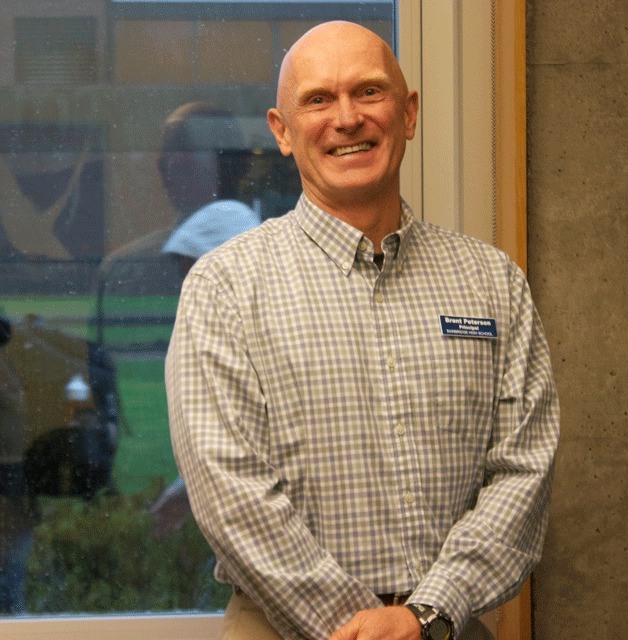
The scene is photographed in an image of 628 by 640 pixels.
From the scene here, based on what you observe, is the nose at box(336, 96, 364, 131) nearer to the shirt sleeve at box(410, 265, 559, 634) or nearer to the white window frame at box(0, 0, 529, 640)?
the shirt sleeve at box(410, 265, 559, 634)

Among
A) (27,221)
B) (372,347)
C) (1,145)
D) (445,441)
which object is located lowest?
(445,441)

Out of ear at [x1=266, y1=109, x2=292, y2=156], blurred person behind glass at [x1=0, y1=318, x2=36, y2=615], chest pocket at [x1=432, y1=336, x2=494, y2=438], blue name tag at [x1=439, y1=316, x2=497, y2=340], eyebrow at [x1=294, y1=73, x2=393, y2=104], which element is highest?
eyebrow at [x1=294, y1=73, x2=393, y2=104]

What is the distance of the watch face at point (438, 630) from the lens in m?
1.78

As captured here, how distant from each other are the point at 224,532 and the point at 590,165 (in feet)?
4.61

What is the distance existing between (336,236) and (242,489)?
560 millimetres

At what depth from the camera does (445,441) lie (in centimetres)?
196

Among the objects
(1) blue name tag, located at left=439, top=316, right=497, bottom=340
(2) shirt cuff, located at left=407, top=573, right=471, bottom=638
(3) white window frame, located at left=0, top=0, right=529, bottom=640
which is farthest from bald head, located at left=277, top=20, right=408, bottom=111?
(2) shirt cuff, located at left=407, top=573, right=471, bottom=638

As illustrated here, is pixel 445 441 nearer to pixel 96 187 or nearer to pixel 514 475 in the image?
pixel 514 475

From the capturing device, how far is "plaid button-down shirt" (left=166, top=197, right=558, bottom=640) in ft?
5.90

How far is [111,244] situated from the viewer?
2.67m

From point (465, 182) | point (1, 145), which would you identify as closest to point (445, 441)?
point (465, 182)

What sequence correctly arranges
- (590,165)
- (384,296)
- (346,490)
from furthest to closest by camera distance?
1. (590,165)
2. (384,296)
3. (346,490)

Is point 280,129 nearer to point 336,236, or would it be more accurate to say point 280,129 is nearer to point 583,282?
point 336,236

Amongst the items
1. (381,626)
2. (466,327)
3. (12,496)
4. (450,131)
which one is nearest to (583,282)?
(450,131)
